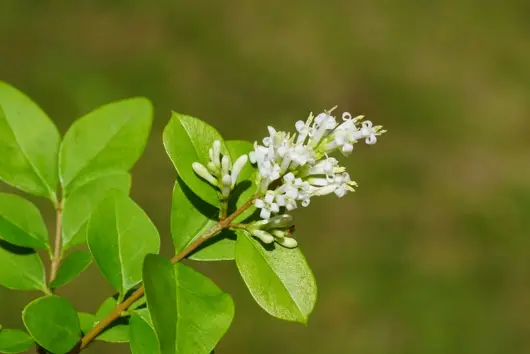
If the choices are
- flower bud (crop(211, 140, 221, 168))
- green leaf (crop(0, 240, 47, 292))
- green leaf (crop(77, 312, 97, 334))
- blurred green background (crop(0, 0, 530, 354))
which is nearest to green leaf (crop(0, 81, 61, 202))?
green leaf (crop(0, 240, 47, 292))

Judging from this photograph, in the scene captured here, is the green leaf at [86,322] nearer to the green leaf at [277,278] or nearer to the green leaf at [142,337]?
the green leaf at [142,337]

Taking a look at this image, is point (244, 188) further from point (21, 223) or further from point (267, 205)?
point (21, 223)

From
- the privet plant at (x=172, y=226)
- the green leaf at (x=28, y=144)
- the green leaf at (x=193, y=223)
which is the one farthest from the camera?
the green leaf at (x=28, y=144)

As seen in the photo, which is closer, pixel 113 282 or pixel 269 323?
pixel 113 282

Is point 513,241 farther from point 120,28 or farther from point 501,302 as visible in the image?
point 120,28

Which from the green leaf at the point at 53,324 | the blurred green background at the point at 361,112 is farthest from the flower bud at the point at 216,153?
the blurred green background at the point at 361,112

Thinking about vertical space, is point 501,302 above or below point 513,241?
below

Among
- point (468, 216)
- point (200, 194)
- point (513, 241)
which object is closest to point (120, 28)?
point (468, 216)
